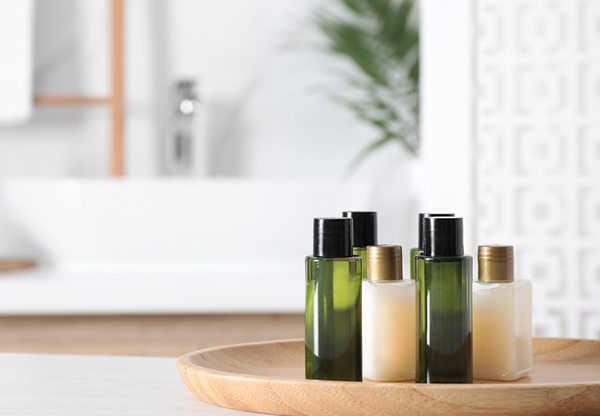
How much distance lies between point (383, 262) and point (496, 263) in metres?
0.09

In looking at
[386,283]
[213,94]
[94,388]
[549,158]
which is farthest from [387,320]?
[213,94]

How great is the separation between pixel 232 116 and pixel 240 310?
76 centimetres

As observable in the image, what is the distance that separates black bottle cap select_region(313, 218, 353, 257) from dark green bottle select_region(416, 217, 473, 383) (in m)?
0.06

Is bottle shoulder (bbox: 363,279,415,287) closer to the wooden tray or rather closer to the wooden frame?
the wooden tray

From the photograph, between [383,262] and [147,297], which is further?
[147,297]

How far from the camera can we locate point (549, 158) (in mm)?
1186

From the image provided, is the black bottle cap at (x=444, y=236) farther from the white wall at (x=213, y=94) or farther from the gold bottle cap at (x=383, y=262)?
the white wall at (x=213, y=94)

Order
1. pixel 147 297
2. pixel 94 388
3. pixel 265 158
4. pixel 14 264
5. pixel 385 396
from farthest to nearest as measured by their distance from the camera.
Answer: pixel 265 158 → pixel 14 264 → pixel 147 297 → pixel 94 388 → pixel 385 396

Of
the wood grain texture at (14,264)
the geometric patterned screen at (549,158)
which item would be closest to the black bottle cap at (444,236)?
the geometric patterned screen at (549,158)

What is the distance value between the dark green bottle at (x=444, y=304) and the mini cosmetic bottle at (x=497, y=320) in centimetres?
3

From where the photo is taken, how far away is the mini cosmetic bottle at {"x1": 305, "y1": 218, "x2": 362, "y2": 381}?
18.9 inches

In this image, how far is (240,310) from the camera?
1104 millimetres

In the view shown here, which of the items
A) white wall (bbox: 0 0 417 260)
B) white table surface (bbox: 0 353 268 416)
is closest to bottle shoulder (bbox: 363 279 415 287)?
white table surface (bbox: 0 353 268 416)

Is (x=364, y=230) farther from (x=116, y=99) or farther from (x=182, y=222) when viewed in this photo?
(x=116, y=99)
